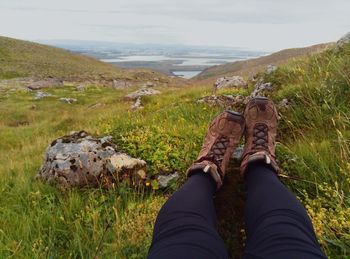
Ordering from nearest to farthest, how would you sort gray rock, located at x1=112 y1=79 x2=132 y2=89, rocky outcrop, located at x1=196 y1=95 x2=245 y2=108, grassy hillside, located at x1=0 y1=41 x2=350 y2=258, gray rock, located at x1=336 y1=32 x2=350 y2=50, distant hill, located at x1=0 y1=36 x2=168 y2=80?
grassy hillside, located at x1=0 y1=41 x2=350 y2=258, rocky outcrop, located at x1=196 y1=95 x2=245 y2=108, gray rock, located at x1=336 y1=32 x2=350 y2=50, gray rock, located at x1=112 y1=79 x2=132 y2=89, distant hill, located at x1=0 y1=36 x2=168 y2=80

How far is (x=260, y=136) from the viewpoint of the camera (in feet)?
14.3

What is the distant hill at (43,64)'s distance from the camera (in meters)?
57.2

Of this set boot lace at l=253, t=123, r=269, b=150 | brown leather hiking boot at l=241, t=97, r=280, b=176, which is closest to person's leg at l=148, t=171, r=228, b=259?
brown leather hiking boot at l=241, t=97, r=280, b=176

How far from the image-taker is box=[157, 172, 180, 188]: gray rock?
4.55 m

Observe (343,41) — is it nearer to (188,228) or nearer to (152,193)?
(152,193)

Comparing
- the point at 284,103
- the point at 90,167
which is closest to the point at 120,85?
the point at 284,103

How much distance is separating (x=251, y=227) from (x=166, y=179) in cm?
188

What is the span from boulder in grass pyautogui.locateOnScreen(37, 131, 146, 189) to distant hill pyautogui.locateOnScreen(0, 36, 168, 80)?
5160 cm

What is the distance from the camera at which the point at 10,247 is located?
3447 mm

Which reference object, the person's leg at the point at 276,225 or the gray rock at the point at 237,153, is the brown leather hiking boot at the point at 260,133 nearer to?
the gray rock at the point at 237,153

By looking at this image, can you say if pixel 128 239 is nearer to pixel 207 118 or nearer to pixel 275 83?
pixel 207 118

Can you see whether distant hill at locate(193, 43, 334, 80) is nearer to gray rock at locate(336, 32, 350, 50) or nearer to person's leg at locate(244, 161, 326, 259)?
gray rock at locate(336, 32, 350, 50)

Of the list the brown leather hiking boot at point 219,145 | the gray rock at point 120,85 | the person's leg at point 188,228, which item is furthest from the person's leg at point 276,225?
the gray rock at point 120,85

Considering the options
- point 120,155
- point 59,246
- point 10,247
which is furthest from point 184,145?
point 10,247
